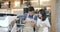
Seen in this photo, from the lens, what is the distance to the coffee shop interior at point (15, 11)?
5.23ft

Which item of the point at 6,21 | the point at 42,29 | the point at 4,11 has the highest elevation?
the point at 4,11

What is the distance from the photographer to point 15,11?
162 cm

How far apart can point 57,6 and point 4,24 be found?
651 mm

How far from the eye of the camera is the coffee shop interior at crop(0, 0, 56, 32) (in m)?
1.59

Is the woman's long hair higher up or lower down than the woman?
higher up

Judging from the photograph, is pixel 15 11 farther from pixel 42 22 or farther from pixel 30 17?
pixel 42 22

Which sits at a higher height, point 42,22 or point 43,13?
point 43,13

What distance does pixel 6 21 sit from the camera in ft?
5.37

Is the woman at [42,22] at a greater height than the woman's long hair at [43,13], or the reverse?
the woman's long hair at [43,13]

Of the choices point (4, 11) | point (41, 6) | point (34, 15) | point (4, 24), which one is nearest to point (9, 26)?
point (4, 24)

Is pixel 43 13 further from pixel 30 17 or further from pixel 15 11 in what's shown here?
pixel 15 11

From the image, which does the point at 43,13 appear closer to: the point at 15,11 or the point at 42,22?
the point at 42,22

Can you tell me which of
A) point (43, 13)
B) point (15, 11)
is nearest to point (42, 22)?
point (43, 13)

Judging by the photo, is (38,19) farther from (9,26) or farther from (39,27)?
(9,26)
